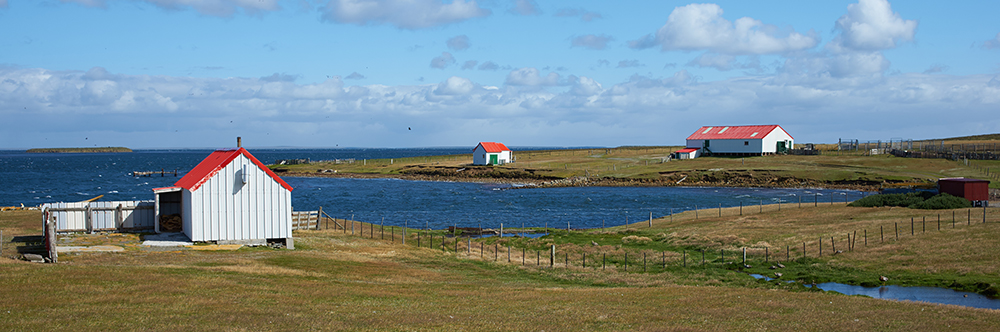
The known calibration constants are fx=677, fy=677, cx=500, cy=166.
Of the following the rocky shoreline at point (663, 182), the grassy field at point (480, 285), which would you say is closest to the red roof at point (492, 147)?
the rocky shoreline at point (663, 182)

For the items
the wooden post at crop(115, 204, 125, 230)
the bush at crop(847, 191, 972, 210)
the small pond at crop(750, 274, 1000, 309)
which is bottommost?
the small pond at crop(750, 274, 1000, 309)

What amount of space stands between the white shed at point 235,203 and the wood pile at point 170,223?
101 cm

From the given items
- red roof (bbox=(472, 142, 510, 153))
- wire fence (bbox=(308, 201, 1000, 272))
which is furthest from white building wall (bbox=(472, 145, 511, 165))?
wire fence (bbox=(308, 201, 1000, 272))

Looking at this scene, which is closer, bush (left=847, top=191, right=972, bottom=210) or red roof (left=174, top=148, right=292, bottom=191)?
red roof (left=174, top=148, right=292, bottom=191)

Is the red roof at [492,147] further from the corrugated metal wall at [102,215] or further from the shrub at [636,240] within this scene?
the corrugated metal wall at [102,215]

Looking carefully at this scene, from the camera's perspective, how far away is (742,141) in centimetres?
12094

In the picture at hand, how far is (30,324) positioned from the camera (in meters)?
14.3

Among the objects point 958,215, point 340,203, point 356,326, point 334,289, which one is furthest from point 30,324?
point 340,203

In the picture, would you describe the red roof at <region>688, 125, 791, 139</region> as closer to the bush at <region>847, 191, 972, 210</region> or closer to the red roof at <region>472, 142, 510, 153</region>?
the red roof at <region>472, 142, 510, 153</region>

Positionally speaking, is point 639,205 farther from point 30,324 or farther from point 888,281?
point 30,324

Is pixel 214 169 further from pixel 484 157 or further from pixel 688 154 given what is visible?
pixel 688 154

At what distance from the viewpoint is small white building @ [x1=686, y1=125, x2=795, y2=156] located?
120000 mm

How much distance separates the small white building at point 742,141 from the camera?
120000mm

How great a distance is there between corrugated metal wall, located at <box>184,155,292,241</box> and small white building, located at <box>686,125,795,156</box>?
103 m
